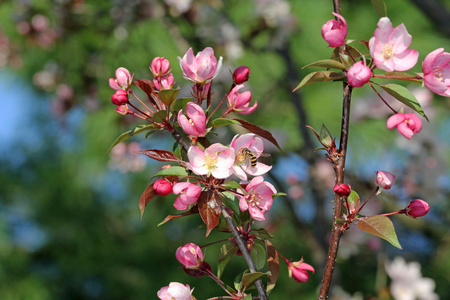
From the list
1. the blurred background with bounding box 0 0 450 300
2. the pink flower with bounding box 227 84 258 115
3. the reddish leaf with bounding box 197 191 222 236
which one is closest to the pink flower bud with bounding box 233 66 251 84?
the pink flower with bounding box 227 84 258 115

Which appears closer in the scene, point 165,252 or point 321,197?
point 321,197

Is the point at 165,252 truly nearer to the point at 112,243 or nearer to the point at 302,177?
the point at 112,243

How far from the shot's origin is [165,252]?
8.77 feet

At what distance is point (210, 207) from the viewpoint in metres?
0.38

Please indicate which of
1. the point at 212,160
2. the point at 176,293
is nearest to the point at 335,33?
the point at 212,160

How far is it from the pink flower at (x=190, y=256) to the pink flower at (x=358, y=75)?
7.8 inches

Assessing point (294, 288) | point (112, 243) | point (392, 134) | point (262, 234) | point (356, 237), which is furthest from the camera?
point (112, 243)

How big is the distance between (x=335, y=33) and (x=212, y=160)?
0.15m

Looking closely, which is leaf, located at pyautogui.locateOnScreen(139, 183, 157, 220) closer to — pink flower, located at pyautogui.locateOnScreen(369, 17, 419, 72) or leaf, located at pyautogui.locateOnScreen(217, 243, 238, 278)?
leaf, located at pyautogui.locateOnScreen(217, 243, 238, 278)

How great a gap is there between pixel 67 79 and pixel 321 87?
1735 millimetres

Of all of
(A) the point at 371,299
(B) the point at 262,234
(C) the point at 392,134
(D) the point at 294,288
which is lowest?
(D) the point at 294,288

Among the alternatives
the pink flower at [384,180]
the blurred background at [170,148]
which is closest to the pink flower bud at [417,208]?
the pink flower at [384,180]

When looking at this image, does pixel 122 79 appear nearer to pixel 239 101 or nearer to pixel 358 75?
pixel 239 101

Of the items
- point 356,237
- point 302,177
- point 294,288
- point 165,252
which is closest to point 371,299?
point 356,237
